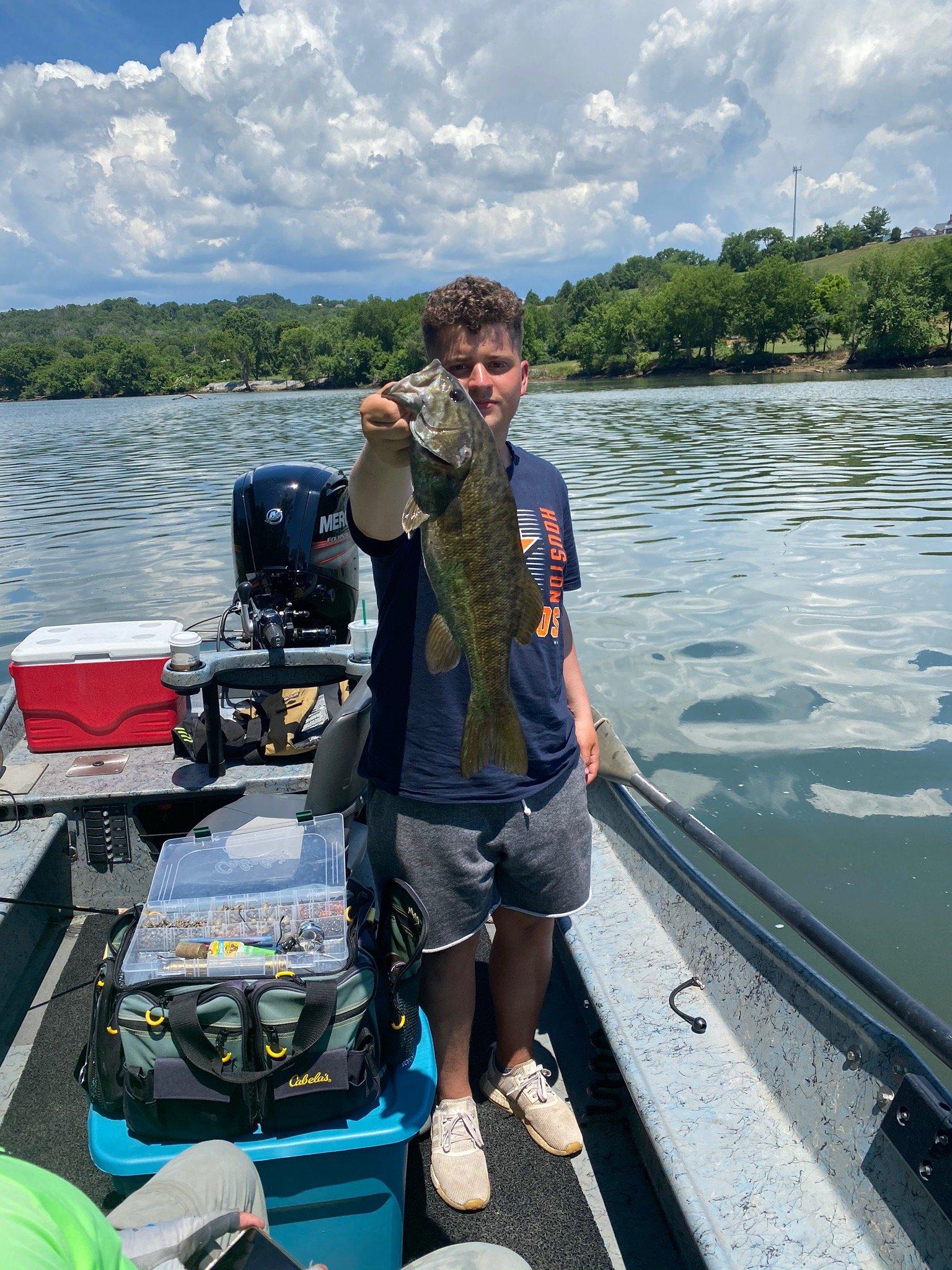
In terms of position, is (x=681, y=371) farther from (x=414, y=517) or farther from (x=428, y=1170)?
(x=414, y=517)

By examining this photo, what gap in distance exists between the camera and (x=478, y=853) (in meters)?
2.26

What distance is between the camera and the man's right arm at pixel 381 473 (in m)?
1.80

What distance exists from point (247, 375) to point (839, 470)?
340ft

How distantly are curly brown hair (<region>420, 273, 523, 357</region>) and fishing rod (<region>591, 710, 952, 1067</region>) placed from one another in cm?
179

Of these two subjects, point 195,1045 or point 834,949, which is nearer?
point 195,1045

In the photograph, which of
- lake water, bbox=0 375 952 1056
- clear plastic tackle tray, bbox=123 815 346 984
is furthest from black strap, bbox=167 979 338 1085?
lake water, bbox=0 375 952 1056

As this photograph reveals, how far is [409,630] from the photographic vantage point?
2.19 metres

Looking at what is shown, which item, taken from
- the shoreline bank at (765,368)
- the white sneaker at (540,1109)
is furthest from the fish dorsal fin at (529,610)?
the shoreline bank at (765,368)

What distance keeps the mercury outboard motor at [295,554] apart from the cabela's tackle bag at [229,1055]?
295 cm

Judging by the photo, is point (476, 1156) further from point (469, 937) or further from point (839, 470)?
point (839, 470)

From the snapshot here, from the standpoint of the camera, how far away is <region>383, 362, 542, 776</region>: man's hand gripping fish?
1791mm

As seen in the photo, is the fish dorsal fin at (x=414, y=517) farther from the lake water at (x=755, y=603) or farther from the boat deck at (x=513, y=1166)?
the lake water at (x=755, y=603)

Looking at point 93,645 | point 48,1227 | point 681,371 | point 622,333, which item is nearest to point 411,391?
point 48,1227

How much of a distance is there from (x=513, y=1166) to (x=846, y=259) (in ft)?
463
